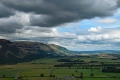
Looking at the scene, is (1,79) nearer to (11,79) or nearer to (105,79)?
(11,79)

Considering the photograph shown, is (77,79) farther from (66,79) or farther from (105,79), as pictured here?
(105,79)

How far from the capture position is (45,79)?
188 meters

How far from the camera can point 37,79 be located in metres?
187

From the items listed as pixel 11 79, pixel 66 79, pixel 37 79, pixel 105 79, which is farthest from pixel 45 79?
pixel 105 79

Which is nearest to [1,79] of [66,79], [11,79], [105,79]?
[11,79]

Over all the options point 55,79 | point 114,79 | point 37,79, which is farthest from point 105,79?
point 37,79

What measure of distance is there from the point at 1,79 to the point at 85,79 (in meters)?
81.8

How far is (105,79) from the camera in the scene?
188 m

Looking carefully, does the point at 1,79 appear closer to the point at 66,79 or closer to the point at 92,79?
the point at 66,79

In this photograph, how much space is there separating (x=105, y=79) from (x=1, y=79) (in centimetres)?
10065

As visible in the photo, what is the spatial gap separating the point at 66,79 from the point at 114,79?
149 ft

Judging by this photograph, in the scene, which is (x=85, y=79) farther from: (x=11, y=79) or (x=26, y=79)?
(x=11, y=79)

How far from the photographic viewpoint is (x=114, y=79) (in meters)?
188

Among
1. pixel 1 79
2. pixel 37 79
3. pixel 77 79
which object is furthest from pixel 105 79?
pixel 1 79
